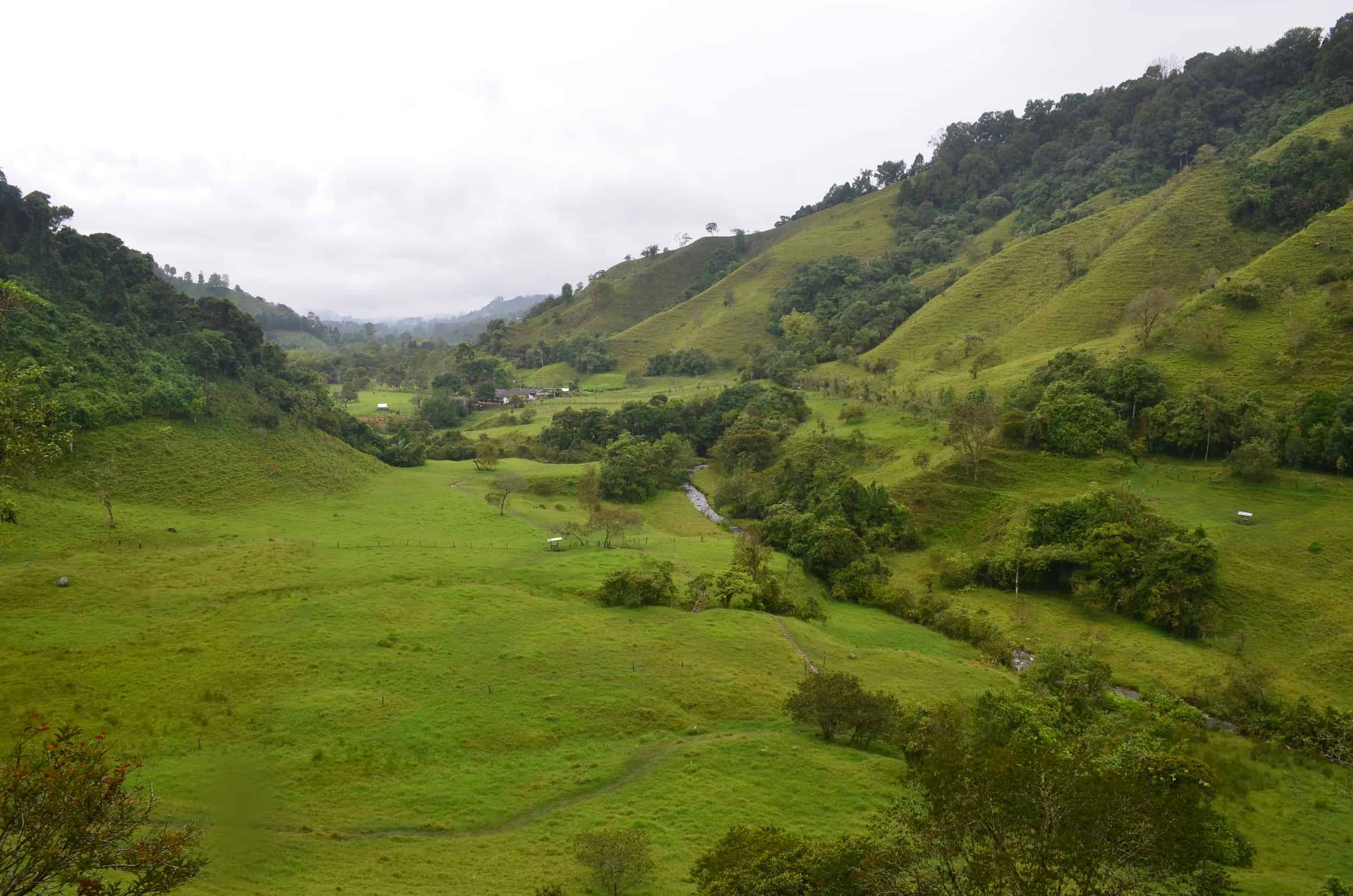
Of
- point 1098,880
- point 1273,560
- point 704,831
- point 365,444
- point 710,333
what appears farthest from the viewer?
point 710,333

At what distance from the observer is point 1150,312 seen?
6712cm

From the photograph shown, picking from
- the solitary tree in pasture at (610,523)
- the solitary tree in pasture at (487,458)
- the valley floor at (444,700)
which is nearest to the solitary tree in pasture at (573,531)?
the solitary tree in pasture at (610,523)

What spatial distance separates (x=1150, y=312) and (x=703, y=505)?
47.2m

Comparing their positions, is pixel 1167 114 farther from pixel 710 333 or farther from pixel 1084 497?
pixel 1084 497

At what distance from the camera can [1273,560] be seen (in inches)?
1673

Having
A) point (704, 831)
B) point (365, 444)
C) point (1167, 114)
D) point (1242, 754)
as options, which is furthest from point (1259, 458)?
point (1167, 114)

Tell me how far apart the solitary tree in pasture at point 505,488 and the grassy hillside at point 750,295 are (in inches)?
2964

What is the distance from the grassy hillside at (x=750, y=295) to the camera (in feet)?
475

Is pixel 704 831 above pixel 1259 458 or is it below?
below

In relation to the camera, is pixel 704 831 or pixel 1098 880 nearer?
pixel 1098 880

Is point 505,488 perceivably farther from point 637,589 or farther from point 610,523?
point 637,589

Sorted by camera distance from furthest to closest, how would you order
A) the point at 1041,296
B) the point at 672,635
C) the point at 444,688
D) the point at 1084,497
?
the point at 1041,296 → the point at 1084,497 → the point at 672,635 → the point at 444,688

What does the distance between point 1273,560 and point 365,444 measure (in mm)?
77019

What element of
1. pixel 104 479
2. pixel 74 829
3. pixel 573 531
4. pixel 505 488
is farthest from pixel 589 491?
pixel 74 829
